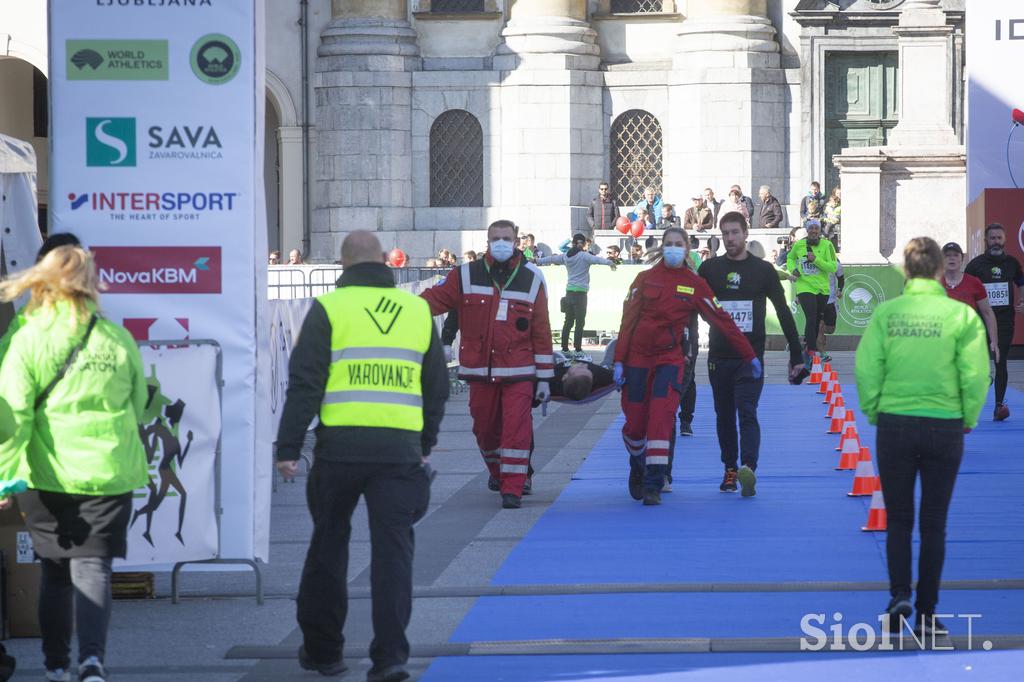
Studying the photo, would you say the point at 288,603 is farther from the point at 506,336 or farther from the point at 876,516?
the point at 876,516

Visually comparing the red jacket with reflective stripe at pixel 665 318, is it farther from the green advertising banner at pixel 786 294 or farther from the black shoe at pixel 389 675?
the green advertising banner at pixel 786 294

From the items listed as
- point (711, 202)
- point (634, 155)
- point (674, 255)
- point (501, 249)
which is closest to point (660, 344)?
point (674, 255)

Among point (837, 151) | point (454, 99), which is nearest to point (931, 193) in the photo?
point (837, 151)

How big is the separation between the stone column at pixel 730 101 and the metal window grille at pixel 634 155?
96 cm

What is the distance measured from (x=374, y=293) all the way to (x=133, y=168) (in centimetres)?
212

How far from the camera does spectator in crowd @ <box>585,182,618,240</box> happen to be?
38406mm

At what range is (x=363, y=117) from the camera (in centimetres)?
4003

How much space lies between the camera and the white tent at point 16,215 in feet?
32.0

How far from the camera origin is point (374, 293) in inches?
301

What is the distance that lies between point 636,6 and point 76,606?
1386 inches

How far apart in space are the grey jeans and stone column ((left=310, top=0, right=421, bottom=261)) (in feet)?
108

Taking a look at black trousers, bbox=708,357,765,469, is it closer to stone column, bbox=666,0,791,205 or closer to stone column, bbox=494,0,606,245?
stone column, bbox=494,0,606,245

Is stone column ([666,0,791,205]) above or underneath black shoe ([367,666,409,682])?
above

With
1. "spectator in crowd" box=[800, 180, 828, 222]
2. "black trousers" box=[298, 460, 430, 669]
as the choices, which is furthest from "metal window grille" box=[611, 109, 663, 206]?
"black trousers" box=[298, 460, 430, 669]
